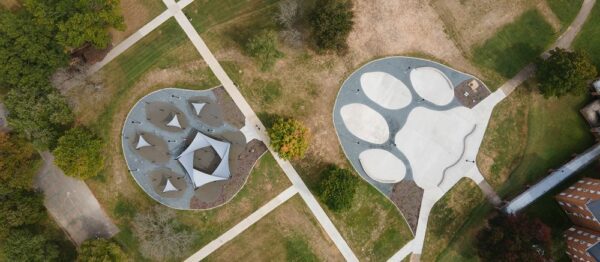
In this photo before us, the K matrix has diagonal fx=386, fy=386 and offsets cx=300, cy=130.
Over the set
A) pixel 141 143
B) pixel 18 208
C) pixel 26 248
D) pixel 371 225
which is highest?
pixel 18 208

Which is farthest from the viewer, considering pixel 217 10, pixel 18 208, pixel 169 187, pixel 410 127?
pixel 410 127

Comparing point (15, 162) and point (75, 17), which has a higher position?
point (75, 17)

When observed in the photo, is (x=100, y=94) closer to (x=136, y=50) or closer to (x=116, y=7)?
(x=136, y=50)

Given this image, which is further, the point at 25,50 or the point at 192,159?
the point at 192,159

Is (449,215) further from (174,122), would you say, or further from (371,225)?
(174,122)

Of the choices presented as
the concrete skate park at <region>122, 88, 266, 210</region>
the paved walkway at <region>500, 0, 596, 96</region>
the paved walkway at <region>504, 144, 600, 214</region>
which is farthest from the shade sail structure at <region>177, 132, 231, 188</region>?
the paved walkway at <region>500, 0, 596, 96</region>

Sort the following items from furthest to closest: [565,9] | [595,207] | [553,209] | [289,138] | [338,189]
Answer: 1. [565,9]
2. [553,209]
3. [338,189]
4. [289,138]
5. [595,207]

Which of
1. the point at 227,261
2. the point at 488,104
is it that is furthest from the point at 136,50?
the point at 488,104

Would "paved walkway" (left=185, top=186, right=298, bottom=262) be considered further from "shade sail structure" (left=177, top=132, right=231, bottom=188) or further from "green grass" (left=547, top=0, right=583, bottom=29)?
"green grass" (left=547, top=0, right=583, bottom=29)

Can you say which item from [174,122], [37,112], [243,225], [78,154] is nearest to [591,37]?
[243,225]
